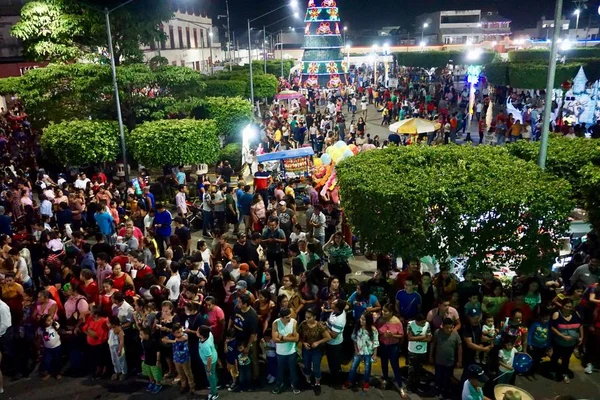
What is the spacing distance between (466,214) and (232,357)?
3951 mm

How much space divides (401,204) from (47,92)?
14.4 metres

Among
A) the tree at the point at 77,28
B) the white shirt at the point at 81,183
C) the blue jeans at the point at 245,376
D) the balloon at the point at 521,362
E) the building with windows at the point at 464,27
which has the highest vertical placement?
the building with windows at the point at 464,27

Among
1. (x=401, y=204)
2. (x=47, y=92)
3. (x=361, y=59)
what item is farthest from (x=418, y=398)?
(x=361, y=59)

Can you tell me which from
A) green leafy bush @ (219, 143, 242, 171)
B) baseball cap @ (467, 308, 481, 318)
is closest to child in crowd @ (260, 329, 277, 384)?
baseball cap @ (467, 308, 481, 318)

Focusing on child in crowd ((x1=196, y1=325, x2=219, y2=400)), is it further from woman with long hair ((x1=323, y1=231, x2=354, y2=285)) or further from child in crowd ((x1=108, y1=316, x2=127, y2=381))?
woman with long hair ((x1=323, y1=231, x2=354, y2=285))

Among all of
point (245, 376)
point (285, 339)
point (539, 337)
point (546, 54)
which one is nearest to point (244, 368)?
point (245, 376)

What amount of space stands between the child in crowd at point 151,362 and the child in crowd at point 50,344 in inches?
56.4

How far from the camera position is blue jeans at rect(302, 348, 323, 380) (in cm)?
737

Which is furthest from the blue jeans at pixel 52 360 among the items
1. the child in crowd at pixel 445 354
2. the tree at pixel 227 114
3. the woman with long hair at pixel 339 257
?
the tree at pixel 227 114

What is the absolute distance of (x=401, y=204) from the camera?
290 inches

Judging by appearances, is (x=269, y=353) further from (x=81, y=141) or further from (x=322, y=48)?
(x=322, y=48)

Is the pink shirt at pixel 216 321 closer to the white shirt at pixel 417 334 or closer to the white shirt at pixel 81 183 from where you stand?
the white shirt at pixel 417 334

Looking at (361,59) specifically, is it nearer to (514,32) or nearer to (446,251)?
(514,32)

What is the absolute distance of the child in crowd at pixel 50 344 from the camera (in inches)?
304
